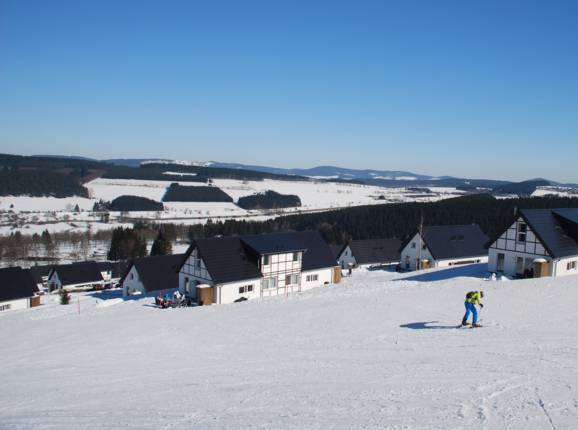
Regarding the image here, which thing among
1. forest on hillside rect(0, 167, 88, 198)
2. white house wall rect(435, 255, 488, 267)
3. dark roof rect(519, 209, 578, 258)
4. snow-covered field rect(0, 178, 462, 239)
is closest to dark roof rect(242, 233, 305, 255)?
white house wall rect(435, 255, 488, 267)

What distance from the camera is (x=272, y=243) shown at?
33.9 m

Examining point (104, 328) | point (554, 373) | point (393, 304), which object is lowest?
point (104, 328)

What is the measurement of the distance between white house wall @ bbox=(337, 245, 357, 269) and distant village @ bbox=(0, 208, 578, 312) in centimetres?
803

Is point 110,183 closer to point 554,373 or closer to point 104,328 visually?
point 104,328

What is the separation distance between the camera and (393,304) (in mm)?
20297

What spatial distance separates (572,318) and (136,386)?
13.4 m

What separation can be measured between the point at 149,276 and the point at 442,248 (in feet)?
82.5

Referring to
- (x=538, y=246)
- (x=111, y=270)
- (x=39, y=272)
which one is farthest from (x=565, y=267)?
(x=39, y=272)

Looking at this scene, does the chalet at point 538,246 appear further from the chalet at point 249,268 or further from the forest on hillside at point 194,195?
the forest on hillside at point 194,195

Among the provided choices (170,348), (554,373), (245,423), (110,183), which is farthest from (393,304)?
(110,183)

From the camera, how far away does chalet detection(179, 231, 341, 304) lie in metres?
30.3

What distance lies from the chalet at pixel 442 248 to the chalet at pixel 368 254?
24.8 ft

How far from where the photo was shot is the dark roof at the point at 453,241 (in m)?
42.4

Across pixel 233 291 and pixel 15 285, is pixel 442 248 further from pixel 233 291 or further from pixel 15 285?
pixel 15 285
